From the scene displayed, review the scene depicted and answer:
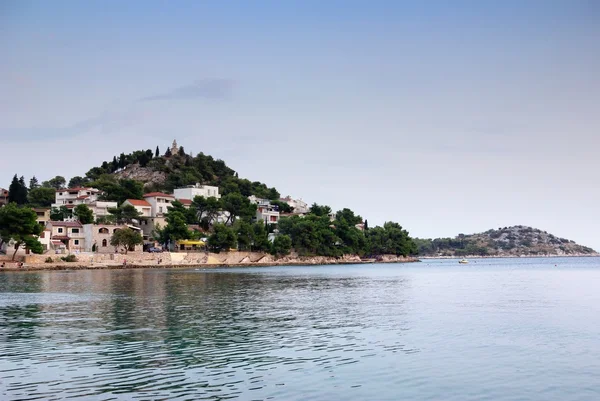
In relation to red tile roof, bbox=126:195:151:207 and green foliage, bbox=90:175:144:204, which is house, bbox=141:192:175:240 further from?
green foliage, bbox=90:175:144:204

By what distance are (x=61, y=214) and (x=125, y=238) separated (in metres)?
26.9

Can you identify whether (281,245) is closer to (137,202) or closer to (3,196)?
(137,202)

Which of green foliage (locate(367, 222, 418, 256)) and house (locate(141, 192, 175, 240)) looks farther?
green foliage (locate(367, 222, 418, 256))

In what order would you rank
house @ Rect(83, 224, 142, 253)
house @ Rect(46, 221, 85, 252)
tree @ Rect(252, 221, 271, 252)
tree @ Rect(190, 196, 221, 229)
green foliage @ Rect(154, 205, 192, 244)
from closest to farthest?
1. house @ Rect(46, 221, 85, 252)
2. house @ Rect(83, 224, 142, 253)
3. green foliage @ Rect(154, 205, 192, 244)
4. tree @ Rect(252, 221, 271, 252)
5. tree @ Rect(190, 196, 221, 229)

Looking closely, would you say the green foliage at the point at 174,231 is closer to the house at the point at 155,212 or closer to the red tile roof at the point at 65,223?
the house at the point at 155,212

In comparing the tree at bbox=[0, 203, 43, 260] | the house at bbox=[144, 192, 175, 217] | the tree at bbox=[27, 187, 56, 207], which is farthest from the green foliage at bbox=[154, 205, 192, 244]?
the tree at bbox=[27, 187, 56, 207]

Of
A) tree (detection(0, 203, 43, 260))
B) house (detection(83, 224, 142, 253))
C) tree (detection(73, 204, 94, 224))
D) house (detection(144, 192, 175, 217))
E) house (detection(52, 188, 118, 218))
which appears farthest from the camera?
house (detection(144, 192, 175, 217))

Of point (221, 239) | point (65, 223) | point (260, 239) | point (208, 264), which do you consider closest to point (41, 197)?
point (65, 223)

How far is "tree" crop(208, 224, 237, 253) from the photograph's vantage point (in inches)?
5128

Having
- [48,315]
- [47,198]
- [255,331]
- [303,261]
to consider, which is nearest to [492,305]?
[255,331]

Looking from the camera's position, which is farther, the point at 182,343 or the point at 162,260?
the point at 162,260

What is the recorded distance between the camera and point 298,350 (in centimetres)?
2409

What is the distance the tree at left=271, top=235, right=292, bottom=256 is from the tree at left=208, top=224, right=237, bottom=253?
55.5 ft

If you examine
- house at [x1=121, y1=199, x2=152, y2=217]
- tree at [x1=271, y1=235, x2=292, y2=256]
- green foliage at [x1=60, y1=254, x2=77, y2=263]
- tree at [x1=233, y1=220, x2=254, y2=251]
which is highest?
house at [x1=121, y1=199, x2=152, y2=217]
